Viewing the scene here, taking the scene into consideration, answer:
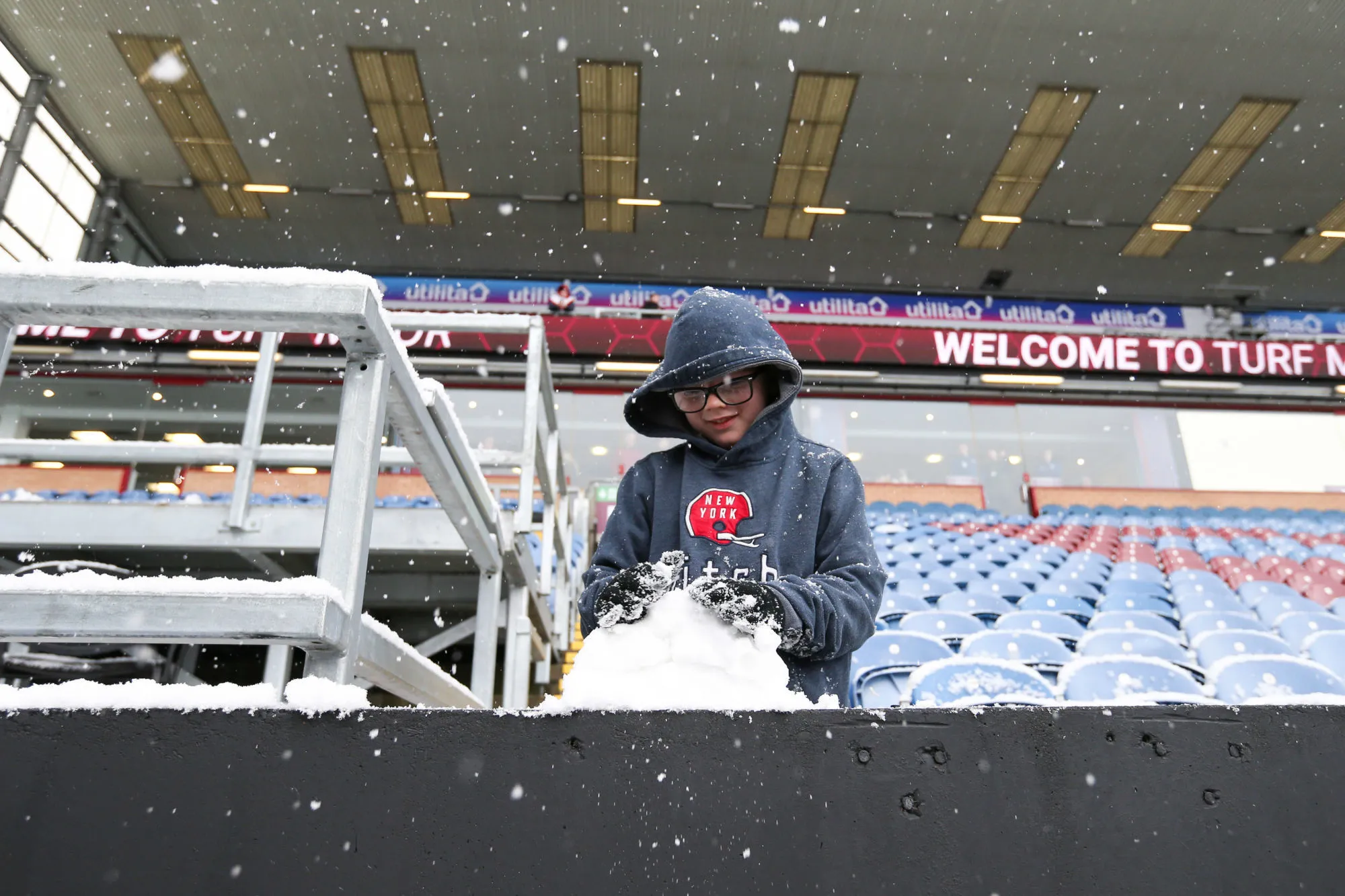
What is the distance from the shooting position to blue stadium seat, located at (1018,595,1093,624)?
15.4 ft

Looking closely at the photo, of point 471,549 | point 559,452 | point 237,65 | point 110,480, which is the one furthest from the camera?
point 237,65

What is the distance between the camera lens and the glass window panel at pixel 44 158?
39.2 feet

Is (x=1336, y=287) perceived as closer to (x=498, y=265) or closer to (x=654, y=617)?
(x=498, y=265)

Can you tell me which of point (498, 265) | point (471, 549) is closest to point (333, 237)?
point (498, 265)

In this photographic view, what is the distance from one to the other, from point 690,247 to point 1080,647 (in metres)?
12.2

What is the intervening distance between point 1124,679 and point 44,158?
47.3ft

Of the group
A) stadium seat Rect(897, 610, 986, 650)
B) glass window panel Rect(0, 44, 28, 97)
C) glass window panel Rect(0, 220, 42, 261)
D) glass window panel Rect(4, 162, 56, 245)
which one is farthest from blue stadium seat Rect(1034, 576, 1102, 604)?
glass window panel Rect(0, 44, 28, 97)

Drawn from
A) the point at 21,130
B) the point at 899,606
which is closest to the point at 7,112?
the point at 21,130

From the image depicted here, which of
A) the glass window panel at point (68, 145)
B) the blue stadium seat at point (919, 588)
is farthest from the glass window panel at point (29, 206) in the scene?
the blue stadium seat at point (919, 588)

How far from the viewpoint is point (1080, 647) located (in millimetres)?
3381

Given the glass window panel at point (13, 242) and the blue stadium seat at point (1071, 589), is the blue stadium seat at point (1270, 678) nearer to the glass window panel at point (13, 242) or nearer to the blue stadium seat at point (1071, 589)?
the blue stadium seat at point (1071, 589)

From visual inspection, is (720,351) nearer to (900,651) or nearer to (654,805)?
(654,805)

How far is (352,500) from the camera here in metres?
0.93

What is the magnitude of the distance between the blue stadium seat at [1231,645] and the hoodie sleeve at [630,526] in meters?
2.74
